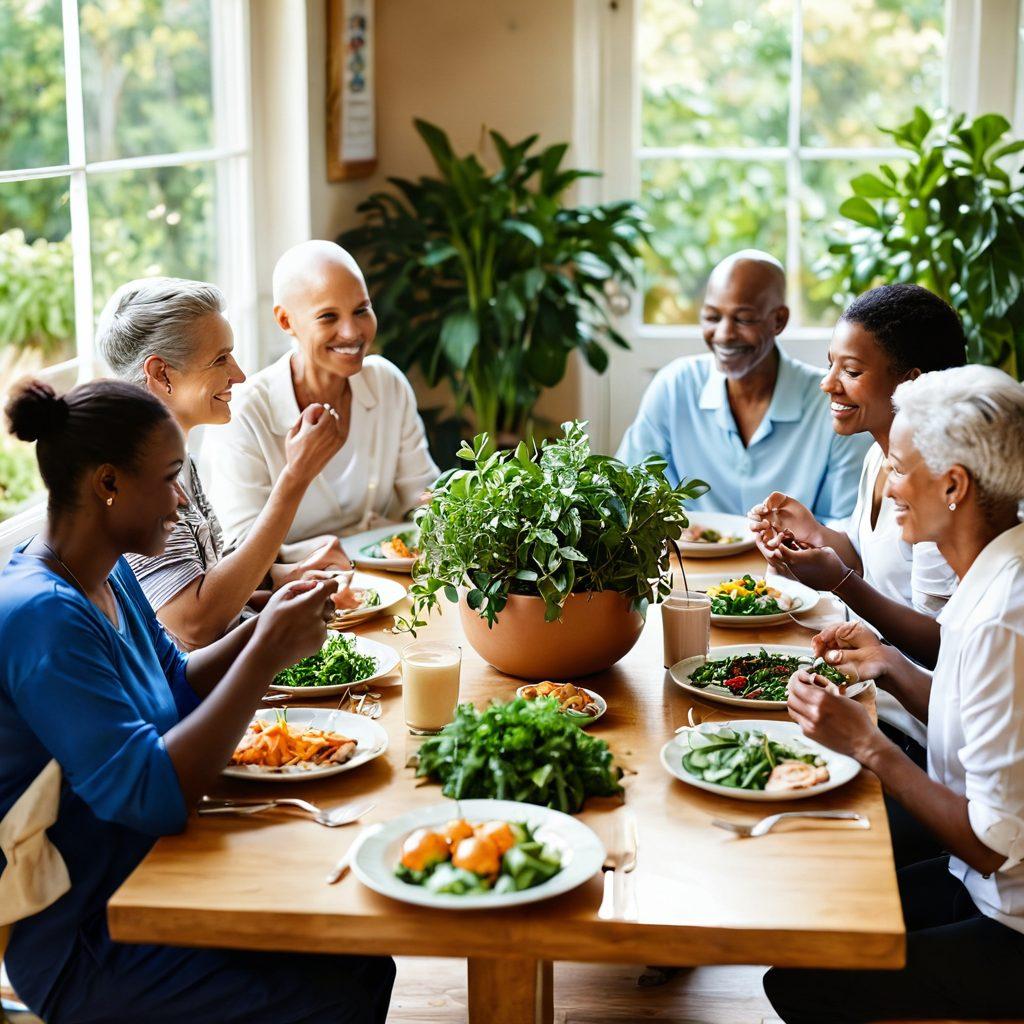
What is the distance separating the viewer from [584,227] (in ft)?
13.8

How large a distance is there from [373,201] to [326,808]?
3070mm

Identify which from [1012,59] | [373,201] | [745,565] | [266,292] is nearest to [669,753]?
[745,565]

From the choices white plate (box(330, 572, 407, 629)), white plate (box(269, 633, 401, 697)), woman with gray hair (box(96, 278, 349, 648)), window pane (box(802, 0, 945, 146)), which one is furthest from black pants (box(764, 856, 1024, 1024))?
window pane (box(802, 0, 945, 146))

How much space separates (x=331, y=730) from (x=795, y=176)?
11.0ft

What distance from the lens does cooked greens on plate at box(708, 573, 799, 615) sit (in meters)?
2.33

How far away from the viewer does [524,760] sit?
1564 mm

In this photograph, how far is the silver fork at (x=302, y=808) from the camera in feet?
5.09

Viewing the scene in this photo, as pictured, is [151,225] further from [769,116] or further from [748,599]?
[769,116]

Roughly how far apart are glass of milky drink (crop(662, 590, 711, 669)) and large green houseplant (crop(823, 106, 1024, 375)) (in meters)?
2.25

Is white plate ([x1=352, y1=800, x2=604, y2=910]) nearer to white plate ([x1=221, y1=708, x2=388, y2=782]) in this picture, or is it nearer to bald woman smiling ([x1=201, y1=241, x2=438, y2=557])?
white plate ([x1=221, y1=708, x2=388, y2=782])

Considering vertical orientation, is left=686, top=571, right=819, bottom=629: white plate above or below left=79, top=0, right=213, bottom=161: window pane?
below

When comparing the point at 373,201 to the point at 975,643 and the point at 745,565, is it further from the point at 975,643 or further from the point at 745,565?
the point at 975,643

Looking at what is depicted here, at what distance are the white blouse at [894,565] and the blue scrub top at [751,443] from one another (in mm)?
546

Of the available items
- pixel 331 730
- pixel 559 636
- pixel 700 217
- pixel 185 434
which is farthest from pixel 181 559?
pixel 700 217
